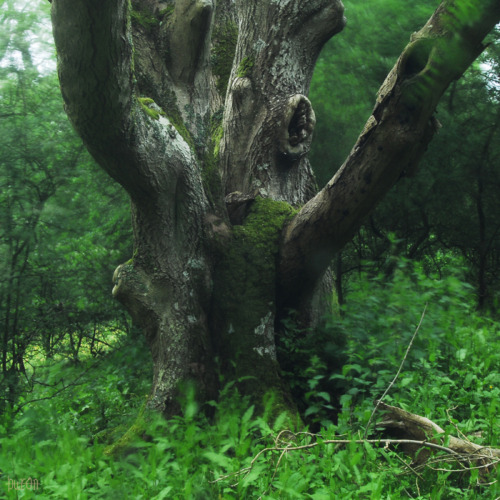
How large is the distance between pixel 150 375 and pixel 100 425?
1246 millimetres

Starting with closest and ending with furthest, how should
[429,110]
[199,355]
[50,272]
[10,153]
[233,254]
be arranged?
[429,110]
[199,355]
[233,254]
[10,153]
[50,272]

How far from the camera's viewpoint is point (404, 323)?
4465 mm

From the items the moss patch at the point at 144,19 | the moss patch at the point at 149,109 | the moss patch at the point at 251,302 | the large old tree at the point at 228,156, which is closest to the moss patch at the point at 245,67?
the large old tree at the point at 228,156

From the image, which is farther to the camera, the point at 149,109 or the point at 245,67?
the point at 245,67

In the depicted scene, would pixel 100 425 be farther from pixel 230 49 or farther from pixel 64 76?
pixel 230 49

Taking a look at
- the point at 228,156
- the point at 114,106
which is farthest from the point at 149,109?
the point at 228,156

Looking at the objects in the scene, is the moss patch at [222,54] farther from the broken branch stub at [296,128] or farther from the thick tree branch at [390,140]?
the thick tree branch at [390,140]

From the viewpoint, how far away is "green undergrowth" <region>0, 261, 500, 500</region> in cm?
272

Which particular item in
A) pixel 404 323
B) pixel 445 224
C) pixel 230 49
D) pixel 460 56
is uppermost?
pixel 230 49

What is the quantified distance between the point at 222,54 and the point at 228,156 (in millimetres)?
1526

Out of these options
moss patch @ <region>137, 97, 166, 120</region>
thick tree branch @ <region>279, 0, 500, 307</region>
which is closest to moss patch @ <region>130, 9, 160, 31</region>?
moss patch @ <region>137, 97, 166, 120</region>

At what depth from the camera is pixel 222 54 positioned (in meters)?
5.99

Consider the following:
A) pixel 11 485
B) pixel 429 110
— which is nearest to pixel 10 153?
pixel 11 485

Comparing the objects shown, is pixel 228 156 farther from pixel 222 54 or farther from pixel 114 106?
pixel 114 106
